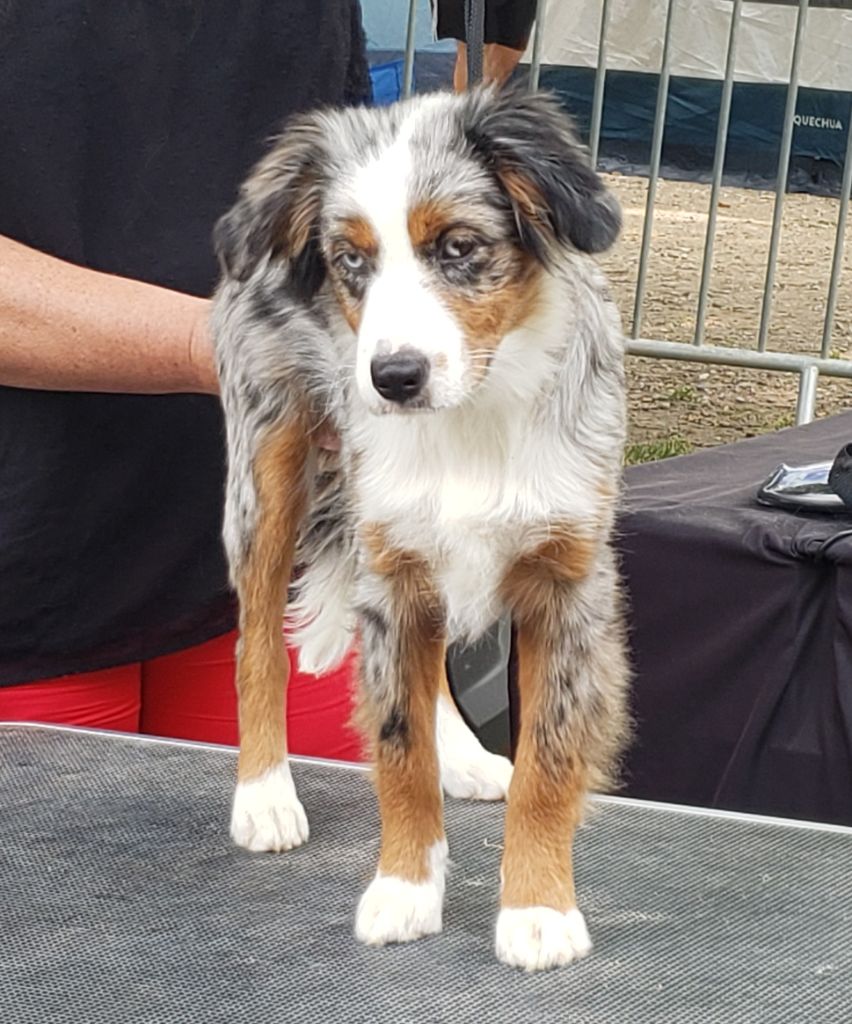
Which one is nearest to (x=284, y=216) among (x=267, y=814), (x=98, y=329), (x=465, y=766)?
(x=98, y=329)

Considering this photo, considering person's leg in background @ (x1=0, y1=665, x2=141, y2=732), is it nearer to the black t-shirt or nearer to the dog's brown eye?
the black t-shirt

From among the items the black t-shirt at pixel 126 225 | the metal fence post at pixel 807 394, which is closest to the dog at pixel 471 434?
the black t-shirt at pixel 126 225

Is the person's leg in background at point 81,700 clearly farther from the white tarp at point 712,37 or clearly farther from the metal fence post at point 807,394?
the white tarp at point 712,37

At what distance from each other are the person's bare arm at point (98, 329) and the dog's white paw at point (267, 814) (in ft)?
1.52

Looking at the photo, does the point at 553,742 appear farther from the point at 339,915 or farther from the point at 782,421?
the point at 782,421

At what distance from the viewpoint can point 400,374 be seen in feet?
4.28

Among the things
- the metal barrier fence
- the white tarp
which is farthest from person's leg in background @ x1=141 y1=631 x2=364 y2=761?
the white tarp

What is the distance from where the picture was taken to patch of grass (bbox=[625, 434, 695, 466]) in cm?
575

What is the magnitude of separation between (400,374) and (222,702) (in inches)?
44.0

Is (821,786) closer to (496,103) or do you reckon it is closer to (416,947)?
(416,947)

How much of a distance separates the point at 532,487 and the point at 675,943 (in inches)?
19.2

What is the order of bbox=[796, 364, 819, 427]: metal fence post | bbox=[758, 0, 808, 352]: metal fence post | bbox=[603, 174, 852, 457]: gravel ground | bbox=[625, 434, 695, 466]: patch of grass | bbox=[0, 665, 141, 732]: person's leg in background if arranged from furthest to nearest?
bbox=[603, 174, 852, 457]: gravel ground
bbox=[625, 434, 695, 466]: patch of grass
bbox=[758, 0, 808, 352]: metal fence post
bbox=[796, 364, 819, 427]: metal fence post
bbox=[0, 665, 141, 732]: person's leg in background

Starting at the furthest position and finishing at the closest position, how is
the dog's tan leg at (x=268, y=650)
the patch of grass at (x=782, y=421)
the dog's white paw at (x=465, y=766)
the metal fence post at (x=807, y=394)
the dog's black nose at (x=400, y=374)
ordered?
1. the patch of grass at (x=782, y=421)
2. the metal fence post at (x=807, y=394)
3. the dog's white paw at (x=465, y=766)
4. the dog's tan leg at (x=268, y=650)
5. the dog's black nose at (x=400, y=374)

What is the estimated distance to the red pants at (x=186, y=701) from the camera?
85.8 inches
